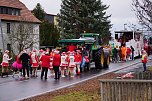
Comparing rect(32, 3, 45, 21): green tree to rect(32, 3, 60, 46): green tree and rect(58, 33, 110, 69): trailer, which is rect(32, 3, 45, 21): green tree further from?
rect(58, 33, 110, 69): trailer

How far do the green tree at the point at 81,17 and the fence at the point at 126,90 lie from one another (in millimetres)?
53218

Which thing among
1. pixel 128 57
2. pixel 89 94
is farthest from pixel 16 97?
pixel 128 57

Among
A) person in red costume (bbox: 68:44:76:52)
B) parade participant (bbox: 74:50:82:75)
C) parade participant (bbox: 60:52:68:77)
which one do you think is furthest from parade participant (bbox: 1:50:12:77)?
person in red costume (bbox: 68:44:76:52)

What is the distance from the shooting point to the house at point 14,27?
5631cm

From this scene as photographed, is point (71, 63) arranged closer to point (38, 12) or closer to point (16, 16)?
point (16, 16)

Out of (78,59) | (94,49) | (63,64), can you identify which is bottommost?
(63,64)

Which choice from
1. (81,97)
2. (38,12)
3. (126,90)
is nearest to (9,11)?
(38,12)

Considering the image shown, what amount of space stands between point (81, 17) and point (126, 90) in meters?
55.5

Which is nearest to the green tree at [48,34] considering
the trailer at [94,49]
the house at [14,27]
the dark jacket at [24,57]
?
the house at [14,27]

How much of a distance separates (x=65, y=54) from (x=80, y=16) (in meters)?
40.7

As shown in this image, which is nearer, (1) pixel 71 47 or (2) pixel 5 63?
(2) pixel 5 63

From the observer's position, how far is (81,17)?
65938 millimetres

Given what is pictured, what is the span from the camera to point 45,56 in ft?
79.9

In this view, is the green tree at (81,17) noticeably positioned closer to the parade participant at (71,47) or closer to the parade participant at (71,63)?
the parade participant at (71,47)
